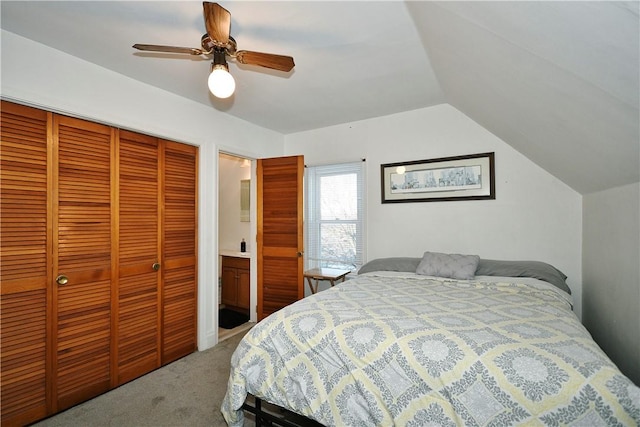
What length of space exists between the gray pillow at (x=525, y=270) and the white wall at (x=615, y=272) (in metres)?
0.23

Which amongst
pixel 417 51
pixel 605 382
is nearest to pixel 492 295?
pixel 605 382

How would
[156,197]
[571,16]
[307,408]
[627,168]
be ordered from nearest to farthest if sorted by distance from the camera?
[571,16]
[307,408]
[627,168]
[156,197]

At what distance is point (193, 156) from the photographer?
2848 millimetres

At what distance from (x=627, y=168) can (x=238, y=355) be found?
8.13 ft

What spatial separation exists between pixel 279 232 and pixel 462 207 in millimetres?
2044

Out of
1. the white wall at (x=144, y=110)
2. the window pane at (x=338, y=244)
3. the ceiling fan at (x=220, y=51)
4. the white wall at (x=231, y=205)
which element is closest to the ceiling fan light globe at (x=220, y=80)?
the ceiling fan at (x=220, y=51)

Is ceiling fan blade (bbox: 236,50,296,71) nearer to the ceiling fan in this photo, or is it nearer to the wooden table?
the ceiling fan

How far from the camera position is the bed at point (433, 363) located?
3.42ft

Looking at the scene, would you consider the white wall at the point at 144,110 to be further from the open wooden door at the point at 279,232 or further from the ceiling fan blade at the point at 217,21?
the ceiling fan blade at the point at 217,21

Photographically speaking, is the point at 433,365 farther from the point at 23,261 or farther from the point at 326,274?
the point at 23,261

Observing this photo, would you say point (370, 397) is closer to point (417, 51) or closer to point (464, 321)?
point (464, 321)

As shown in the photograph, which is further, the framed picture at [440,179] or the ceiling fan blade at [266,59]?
the framed picture at [440,179]

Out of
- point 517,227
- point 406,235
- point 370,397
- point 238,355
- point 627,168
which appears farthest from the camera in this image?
point 406,235

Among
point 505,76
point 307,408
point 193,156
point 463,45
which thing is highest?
point 463,45
